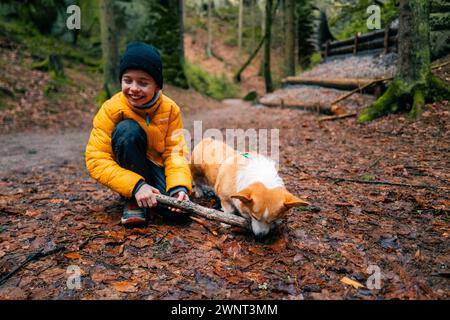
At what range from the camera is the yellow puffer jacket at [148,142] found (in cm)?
306

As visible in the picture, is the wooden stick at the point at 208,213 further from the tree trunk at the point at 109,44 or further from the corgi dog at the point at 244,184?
the tree trunk at the point at 109,44

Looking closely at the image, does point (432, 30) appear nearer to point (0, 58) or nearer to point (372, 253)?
point (372, 253)

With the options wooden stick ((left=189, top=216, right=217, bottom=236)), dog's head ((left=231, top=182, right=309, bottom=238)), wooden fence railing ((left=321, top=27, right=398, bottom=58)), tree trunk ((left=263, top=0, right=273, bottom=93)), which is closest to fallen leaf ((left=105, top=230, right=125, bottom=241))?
wooden stick ((left=189, top=216, right=217, bottom=236))

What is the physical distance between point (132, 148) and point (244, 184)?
46.8 inches

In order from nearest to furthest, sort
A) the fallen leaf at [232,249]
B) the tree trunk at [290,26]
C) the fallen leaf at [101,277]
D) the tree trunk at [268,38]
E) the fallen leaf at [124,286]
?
the fallen leaf at [124,286]
the fallen leaf at [101,277]
the fallen leaf at [232,249]
the tree trunk at [290,26]
the tree trunk at [268,38]

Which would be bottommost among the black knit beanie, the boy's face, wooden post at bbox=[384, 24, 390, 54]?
the boy's face

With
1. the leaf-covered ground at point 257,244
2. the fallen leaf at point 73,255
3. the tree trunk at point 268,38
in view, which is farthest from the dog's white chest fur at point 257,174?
the tree trunk at point 268,38

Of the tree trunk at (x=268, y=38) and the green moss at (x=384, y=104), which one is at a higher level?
the tree trunk at (x=268, y=38)

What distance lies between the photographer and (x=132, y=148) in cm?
310

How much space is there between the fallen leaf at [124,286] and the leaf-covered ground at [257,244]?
0.04 ft

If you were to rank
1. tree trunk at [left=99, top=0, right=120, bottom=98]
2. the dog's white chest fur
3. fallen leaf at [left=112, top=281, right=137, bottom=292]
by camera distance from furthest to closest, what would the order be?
1. tree trunk at [left=99, top=0, right=120, bottom=98]
2. the dog's white chest fur
3. fallen leaf at [left=112, top=281, right=137, bottom=292]

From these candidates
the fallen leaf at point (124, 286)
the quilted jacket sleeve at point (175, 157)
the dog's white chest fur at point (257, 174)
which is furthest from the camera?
the quilted jacket sleeve at point (175, 157)

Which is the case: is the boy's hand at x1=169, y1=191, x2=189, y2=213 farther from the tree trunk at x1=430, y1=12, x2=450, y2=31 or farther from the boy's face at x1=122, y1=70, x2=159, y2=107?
the tree trunk at x1=430, y1=12, x2=450, y2=31

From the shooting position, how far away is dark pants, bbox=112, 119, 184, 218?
3.06 meters
